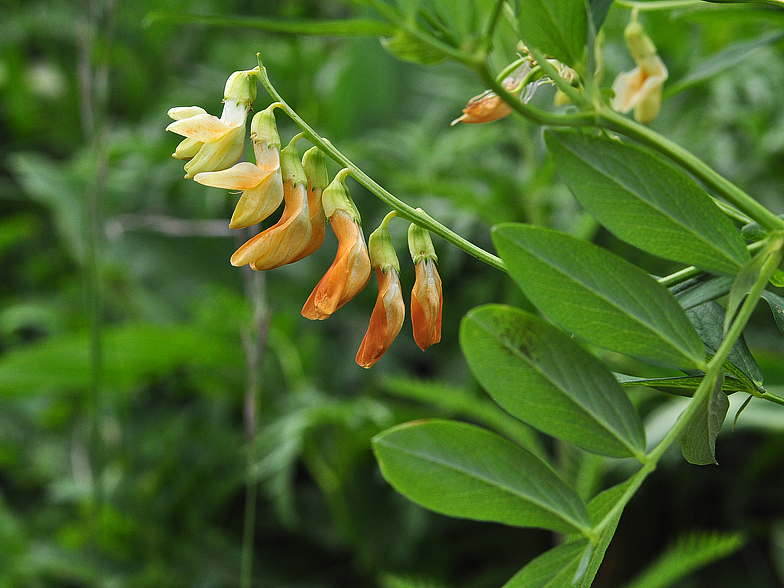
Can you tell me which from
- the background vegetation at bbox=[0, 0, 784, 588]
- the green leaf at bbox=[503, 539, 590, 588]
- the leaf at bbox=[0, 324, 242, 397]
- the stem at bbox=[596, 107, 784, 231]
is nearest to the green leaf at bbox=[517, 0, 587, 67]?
the stem at bbox=[596, 107, 784, 231]

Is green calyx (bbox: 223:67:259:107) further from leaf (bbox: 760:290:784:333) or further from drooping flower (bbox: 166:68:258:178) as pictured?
leaf (bbox: 760:290:784:333)

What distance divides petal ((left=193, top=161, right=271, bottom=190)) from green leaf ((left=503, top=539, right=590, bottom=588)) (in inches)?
5.2

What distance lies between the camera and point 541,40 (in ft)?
0.57

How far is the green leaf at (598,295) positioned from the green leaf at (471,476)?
38mm

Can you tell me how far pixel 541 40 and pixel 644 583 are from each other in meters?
0.64

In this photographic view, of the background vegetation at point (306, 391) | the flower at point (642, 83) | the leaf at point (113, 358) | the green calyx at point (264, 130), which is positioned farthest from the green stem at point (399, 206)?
the leaf at point (113, 358)

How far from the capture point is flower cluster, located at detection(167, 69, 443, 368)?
195 mm

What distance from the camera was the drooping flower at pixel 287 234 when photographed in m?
0.20

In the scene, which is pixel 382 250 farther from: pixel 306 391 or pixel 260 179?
pixel 306 391

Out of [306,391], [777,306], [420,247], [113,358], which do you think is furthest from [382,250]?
[113,358]

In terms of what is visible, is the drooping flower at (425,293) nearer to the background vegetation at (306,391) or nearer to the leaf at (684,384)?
the leaf at (684,384)

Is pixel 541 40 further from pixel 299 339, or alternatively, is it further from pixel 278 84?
pixel 278 84

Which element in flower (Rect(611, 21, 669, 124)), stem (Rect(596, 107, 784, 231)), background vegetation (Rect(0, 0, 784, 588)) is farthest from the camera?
background vegetation (Rect(0, 0, 784, 588))

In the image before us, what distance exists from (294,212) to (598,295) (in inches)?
3.8
